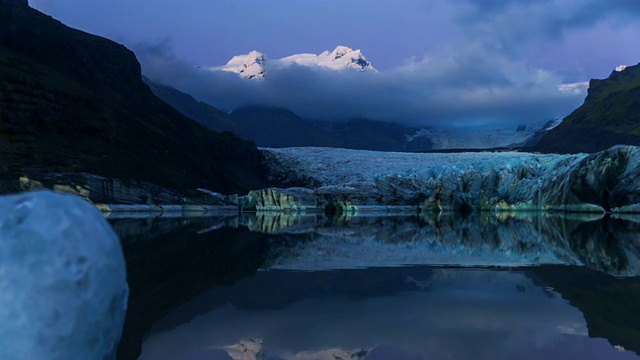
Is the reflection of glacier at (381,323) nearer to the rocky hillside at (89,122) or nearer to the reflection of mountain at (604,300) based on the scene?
the reflection of mountain at (604,300)

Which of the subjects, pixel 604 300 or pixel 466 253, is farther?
pixel 466 253

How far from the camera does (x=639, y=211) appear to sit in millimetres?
41938

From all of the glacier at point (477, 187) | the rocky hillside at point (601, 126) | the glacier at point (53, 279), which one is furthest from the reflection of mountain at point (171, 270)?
the rocky hillside at point (601, 126)

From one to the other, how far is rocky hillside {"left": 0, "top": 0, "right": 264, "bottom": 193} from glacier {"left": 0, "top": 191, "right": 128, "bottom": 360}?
4831 centimetres

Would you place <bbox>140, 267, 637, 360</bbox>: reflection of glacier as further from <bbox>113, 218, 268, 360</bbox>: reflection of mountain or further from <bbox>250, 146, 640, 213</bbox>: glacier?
<bbox>250, 146, 640, 213</bbox>: glacier

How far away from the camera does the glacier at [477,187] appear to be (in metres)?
44.1

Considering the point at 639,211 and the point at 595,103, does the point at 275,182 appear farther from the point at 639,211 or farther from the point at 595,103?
the point at 595,103

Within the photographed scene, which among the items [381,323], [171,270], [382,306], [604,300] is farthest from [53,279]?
[171,270]

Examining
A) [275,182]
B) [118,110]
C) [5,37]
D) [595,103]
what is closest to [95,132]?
[118,110]

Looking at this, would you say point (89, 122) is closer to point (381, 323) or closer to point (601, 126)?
point (381, 323)

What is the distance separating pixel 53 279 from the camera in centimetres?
318

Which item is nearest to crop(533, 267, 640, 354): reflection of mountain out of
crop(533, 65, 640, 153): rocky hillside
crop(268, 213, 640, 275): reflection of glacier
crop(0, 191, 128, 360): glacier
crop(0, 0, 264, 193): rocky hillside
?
crop(268, 213, 640, 275): reflection of glacier

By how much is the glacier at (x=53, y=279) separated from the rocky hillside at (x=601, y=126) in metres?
133

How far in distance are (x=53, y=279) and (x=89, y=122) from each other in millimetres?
65719
